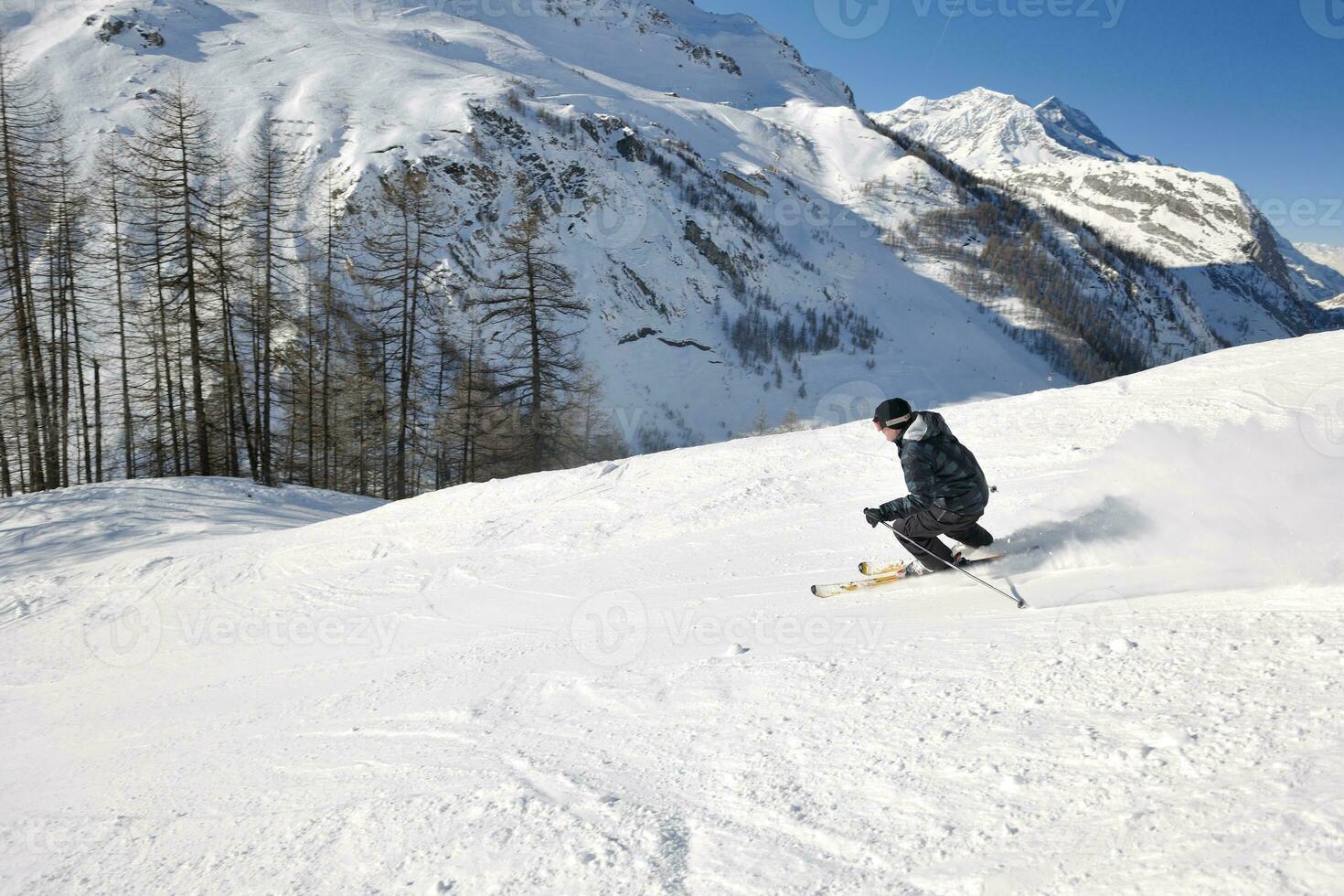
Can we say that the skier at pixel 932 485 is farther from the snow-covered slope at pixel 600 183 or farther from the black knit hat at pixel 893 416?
the snow-covered slope at pixel 600 183

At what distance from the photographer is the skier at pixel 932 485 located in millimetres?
5418

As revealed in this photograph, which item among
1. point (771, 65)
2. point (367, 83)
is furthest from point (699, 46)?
point (367, 83)

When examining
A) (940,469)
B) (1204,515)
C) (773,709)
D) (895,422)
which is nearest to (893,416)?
(895,422)

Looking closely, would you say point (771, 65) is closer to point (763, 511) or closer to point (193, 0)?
point (193, 0)

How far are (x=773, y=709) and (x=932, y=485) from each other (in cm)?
260

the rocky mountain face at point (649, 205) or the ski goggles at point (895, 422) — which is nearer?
the ski goggles at point (895, 422)

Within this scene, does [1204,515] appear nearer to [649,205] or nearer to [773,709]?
[773,709]

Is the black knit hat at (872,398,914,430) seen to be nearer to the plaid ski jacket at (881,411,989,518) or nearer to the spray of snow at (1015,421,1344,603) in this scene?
the plaid ski jacket at (881,411,989,518)

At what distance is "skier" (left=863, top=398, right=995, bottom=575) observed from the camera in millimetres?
5418

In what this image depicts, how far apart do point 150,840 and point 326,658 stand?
3.02 meters

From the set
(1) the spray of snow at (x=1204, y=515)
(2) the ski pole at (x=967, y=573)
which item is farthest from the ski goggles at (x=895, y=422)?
(1) the spray of snow at (x=1204, y=515)

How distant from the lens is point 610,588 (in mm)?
7176

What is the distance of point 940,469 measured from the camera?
214 inches

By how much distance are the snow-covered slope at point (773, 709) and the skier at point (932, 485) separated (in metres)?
0.40
